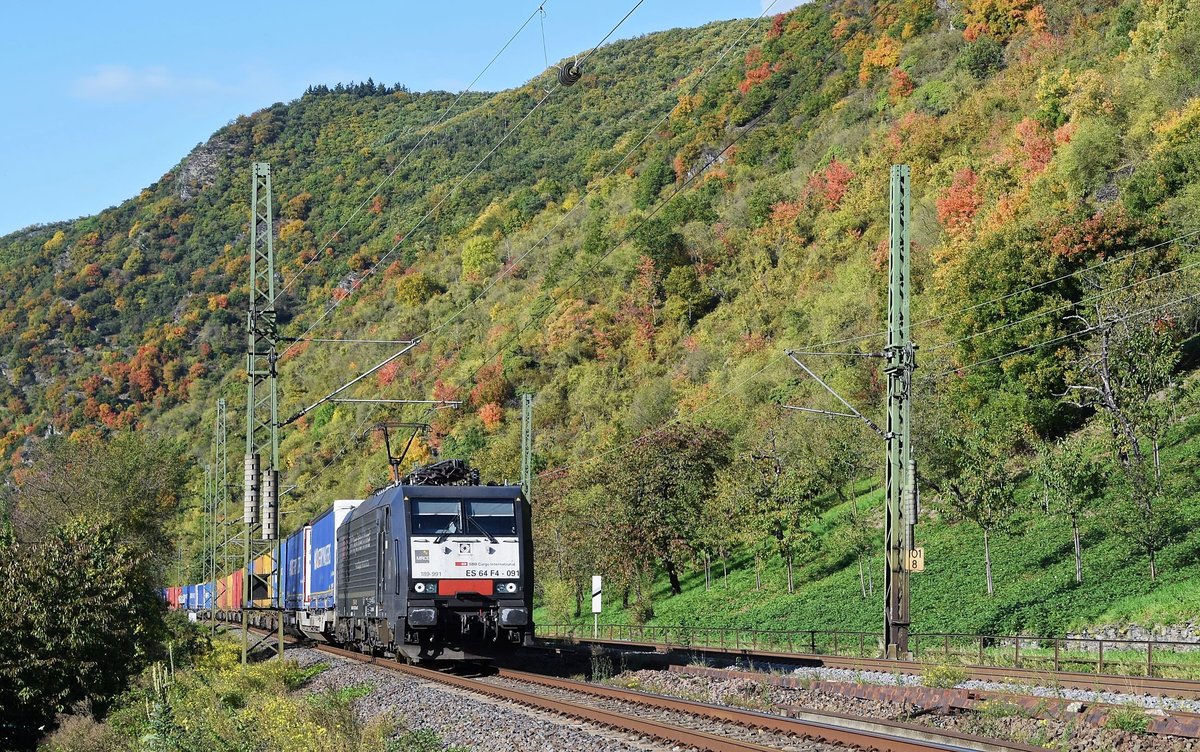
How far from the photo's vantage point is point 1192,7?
235 feet

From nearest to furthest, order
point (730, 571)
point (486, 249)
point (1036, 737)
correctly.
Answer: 1. point (1036, 737)
2. point (730, 571)
3. point (486, 249)

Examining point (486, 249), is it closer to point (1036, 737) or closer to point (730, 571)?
point (730, 571)

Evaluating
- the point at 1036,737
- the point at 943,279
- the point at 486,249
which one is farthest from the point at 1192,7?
the point at 486,249

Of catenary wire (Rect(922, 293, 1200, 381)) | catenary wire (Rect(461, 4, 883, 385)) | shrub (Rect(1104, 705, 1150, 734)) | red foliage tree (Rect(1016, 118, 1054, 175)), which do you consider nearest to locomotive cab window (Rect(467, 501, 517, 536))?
shrub (Rect(1104, 705, 1150, 734))

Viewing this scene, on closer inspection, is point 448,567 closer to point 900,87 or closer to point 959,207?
point 959,207

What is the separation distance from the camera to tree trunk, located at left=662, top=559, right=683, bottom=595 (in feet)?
188

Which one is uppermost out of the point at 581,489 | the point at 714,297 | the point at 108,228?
the point at 108,228

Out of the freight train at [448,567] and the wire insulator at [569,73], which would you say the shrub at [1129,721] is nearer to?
the wire insulator at [569,73]

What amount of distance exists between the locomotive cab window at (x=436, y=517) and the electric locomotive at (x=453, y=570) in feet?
0.07

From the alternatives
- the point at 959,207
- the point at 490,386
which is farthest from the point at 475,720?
the point at 490,386

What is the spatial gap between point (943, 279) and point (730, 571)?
67.1 feet

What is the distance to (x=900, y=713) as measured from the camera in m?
17.3

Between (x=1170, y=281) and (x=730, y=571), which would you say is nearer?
(x=1170, y=281)

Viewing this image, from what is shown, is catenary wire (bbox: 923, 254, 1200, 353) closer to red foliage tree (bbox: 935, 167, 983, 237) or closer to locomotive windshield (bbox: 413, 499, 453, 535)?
red foliage tree (bbox: 935, 167, 983, 237)
